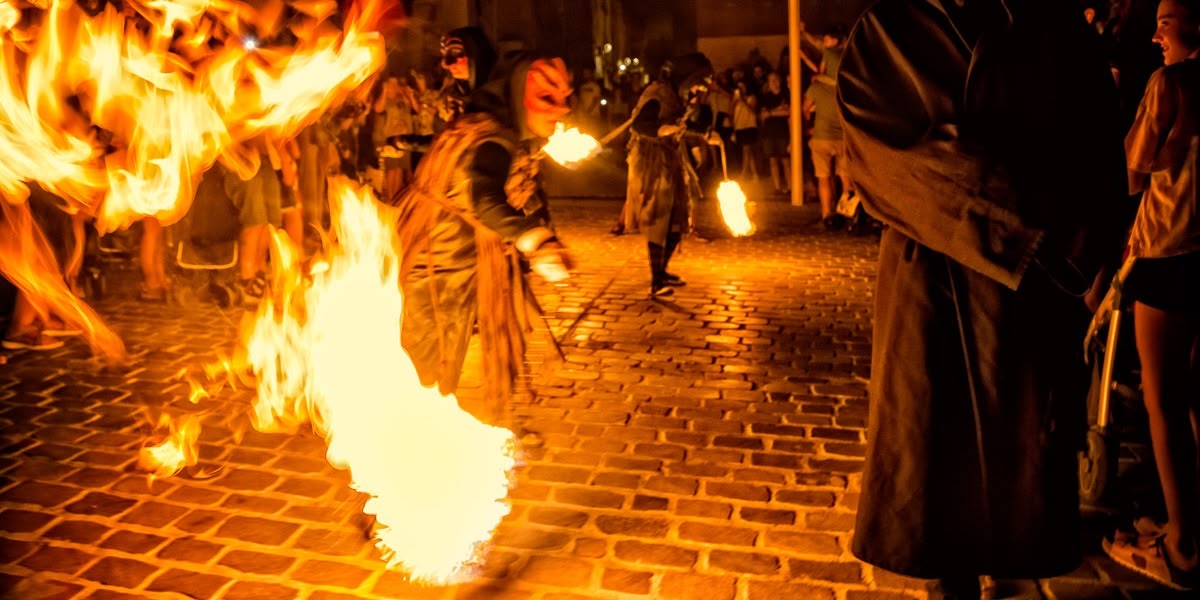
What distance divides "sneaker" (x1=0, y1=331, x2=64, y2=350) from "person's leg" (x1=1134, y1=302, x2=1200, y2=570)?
7.36 m

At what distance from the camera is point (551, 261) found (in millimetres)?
4293

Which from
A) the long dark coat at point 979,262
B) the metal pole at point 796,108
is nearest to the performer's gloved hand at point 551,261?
the long dark coat at point 979,262

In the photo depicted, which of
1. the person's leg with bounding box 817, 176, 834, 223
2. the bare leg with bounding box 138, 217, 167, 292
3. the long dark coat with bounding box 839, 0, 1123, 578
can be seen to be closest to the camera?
the long dark coat with bounding box 839, 0, 1123, 578

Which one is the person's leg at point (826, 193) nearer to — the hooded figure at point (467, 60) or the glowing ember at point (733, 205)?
the glowing ember at point (733, 205)

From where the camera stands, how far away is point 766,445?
5.18m

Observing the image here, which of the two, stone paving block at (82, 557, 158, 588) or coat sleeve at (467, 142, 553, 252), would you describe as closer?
stone paving block at (82, 557, 158, 588)

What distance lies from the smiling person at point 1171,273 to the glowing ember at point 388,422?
2.71m

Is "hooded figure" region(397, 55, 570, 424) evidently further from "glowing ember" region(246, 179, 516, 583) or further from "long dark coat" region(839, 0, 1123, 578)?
"long dark coat" region(839, 0, 1123, 578)

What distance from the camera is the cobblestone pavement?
378 centimetres

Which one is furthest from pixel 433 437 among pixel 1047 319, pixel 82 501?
pixel 1047 319

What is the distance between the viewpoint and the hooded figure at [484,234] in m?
4.37

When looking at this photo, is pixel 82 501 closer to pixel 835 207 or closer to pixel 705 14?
pixel 835 207

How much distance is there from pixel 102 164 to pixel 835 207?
29.9 feet

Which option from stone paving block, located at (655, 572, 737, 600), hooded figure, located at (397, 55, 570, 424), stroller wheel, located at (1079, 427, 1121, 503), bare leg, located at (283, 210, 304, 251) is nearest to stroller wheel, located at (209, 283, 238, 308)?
bare leg, located at (283, 210, 304, 251)
